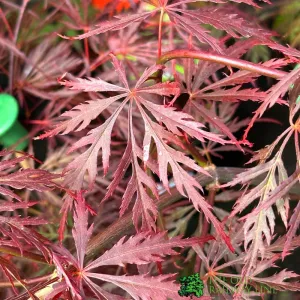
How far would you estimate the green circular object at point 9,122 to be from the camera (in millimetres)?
885

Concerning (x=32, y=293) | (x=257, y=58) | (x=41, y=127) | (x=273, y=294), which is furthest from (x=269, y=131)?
(x=32, y=293)

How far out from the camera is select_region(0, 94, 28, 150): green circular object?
0.89 m

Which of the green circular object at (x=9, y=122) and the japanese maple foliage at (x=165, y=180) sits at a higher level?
the japanese maple foliage at (x=165, y=180)

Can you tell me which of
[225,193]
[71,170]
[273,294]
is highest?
[71,170]

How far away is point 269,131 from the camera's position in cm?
88

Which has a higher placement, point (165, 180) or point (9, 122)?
point (165, 180)

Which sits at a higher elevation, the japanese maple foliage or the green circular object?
the japanese maple foliage

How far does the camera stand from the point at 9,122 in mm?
883

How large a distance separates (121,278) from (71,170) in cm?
14

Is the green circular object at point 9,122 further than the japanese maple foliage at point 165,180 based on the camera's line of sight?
Yes

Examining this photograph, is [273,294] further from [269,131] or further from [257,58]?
[257,58]

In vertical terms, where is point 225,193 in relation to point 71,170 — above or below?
below

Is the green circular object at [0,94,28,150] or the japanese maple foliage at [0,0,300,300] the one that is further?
the green circular object at [0,94,28,150]

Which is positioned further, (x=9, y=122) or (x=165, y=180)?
(x=9, y=122)
